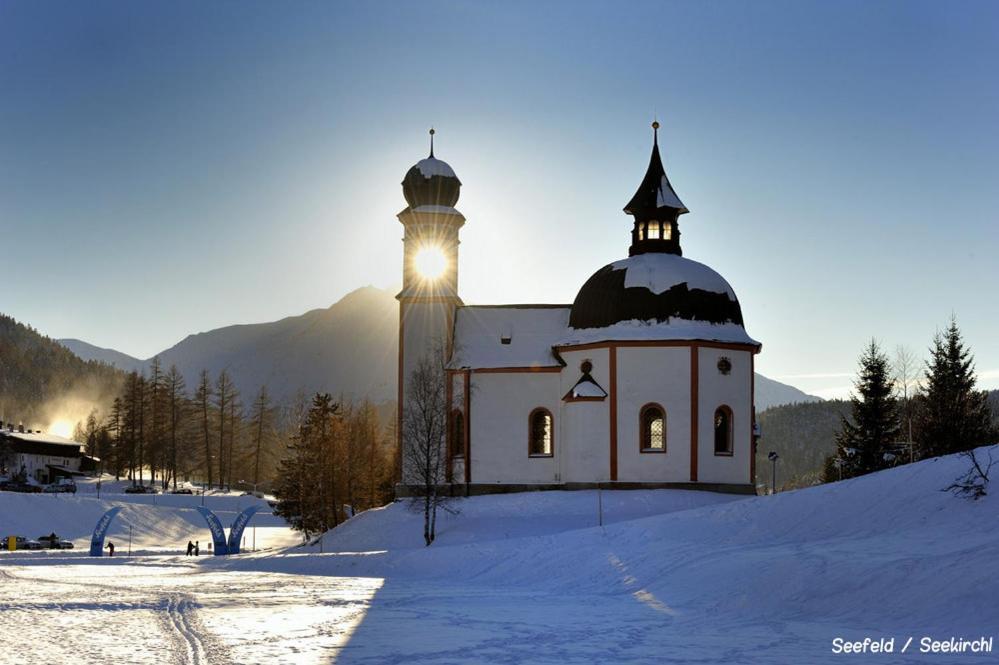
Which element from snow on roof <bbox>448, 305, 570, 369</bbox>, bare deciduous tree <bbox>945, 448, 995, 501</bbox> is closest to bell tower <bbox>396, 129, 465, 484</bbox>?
snow on roof <bbox>448, 305, 570, 369</bbox>

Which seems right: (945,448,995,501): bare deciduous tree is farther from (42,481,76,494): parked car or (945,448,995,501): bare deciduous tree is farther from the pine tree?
(42,481,76,494): parked car

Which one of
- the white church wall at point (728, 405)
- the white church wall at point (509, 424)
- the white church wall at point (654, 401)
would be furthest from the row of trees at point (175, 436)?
the white church wall at point (728, 405)

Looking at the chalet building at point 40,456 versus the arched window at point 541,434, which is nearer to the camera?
Answer: the arched window at point 541,434

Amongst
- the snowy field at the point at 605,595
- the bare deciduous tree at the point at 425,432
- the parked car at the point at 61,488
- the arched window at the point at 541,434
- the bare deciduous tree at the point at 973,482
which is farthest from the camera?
the parked car at the point at 61,488

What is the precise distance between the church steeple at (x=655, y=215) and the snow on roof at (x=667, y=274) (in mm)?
1770

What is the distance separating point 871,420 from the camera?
156 ft

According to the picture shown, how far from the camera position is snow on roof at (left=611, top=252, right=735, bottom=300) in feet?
140

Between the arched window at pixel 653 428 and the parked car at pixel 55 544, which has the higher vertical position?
the arched window at pixel 653 428

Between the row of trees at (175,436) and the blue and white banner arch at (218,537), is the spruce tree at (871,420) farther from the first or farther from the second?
the row of trees at (175,436)

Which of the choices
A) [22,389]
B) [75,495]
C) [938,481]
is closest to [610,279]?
[938,481]

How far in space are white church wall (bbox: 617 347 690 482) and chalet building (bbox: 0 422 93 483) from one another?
71.6 meters

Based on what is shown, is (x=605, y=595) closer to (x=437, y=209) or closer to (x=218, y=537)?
(x=437, y=209)

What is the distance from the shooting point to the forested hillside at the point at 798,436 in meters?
172

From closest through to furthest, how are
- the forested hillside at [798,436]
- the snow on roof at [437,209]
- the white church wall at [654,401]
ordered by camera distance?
1. the white church wall at [654,401]
2. the snow on roof at [437,209]
3. the forested hillside at [798,436]
